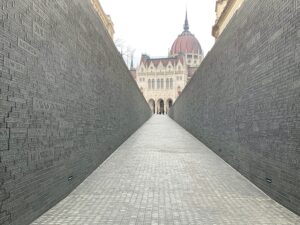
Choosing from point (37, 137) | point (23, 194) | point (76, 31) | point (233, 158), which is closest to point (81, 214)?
point (23, 194)

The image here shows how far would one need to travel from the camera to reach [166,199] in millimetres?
5719

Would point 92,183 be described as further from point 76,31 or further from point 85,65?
point 76,31

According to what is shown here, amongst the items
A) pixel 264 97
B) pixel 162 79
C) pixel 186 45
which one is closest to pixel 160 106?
pixel 162 79

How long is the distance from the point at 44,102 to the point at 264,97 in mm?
4230

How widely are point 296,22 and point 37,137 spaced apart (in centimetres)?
441

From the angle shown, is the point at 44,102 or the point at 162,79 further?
the point at 162,79

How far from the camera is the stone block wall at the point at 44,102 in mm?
3941

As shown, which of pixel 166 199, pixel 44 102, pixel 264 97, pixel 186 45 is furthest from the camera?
pixel 186 45

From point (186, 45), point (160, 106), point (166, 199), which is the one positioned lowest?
point (166, 199)

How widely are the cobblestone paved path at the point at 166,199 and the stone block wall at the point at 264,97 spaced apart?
18.2 inches

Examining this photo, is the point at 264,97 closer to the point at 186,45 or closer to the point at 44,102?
the point at 44,102

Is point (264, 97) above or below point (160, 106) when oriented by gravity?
below

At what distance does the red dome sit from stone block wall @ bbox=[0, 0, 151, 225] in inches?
4315

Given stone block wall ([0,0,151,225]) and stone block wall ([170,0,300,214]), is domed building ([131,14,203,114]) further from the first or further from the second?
stone block wall ([0,0,151,225])
